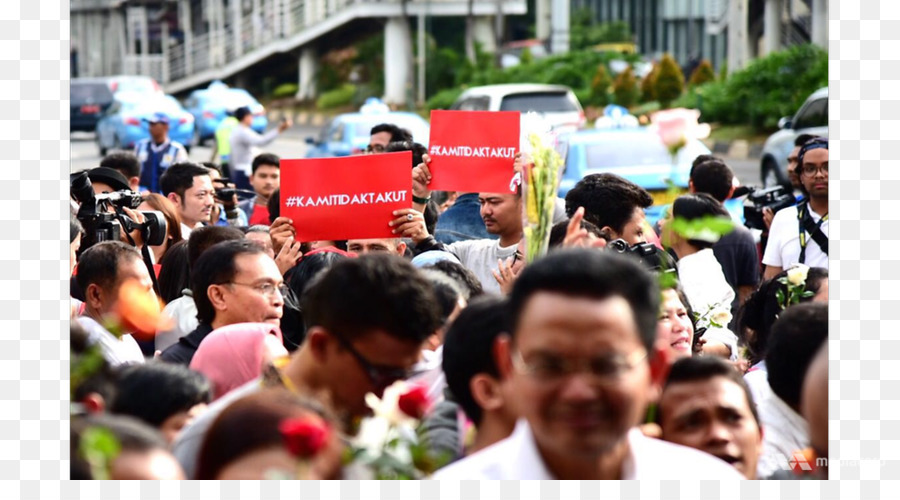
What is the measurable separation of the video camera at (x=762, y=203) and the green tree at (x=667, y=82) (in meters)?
20.1

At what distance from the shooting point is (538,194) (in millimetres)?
4477

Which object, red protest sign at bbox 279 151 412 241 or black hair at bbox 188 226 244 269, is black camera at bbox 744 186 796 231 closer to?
red protest sign at bbox 279 151 412 241

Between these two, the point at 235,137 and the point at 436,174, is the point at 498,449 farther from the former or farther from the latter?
the point at 235,137

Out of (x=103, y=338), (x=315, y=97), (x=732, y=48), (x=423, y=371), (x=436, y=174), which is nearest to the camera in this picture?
(x=423, y=371)

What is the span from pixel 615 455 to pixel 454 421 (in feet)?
3.11

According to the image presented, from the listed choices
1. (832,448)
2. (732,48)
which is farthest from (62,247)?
(732,48)

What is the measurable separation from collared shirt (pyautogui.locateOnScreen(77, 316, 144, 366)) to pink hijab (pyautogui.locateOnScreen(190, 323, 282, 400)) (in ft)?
1.80

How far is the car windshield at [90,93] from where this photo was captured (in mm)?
35188

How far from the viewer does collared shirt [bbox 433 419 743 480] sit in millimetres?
2865

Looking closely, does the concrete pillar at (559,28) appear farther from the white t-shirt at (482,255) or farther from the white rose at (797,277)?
the white rose at (797,277)

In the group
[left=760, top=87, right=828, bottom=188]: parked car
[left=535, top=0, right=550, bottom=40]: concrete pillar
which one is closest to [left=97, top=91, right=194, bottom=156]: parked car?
[left=760, top=87, right=828, bottom=188]: parked car

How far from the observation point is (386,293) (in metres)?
3.61

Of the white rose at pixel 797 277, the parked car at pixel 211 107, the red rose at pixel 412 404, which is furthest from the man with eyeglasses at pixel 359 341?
the parked car at pixel 211 107

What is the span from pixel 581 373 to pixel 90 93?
34111 mm
